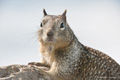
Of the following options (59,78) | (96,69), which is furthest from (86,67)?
(59,78)

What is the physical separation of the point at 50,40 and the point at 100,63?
6.27 ft

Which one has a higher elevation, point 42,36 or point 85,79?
point 42,36

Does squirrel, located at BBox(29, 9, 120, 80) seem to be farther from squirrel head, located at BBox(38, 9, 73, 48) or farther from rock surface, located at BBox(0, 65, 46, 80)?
rock surface, located at BBox(0, 65, 46, 80)

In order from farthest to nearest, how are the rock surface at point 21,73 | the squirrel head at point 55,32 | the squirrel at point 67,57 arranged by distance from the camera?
the squirrel at point 67,57, the squirrel head at point 55,32, the rock surface at point 21,73

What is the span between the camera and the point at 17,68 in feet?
29.7

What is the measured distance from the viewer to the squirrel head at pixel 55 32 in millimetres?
8969

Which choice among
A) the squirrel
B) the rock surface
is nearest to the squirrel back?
the squirrel

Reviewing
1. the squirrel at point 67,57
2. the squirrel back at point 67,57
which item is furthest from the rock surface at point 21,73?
the squirrel back at point 67,57

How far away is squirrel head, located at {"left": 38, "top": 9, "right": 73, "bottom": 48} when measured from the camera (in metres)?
8.97

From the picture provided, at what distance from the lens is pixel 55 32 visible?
905 centimetres

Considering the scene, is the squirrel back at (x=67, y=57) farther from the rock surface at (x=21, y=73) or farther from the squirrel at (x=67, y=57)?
the rock surface at (x=21, y=73)

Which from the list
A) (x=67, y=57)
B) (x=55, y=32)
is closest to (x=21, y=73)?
(x=55, y=32)

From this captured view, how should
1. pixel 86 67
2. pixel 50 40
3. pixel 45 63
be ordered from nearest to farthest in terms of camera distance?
pixel 50 40 < pixel 86 67 < pixel 45 63

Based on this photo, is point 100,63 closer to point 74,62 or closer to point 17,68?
Result: point 74,62
